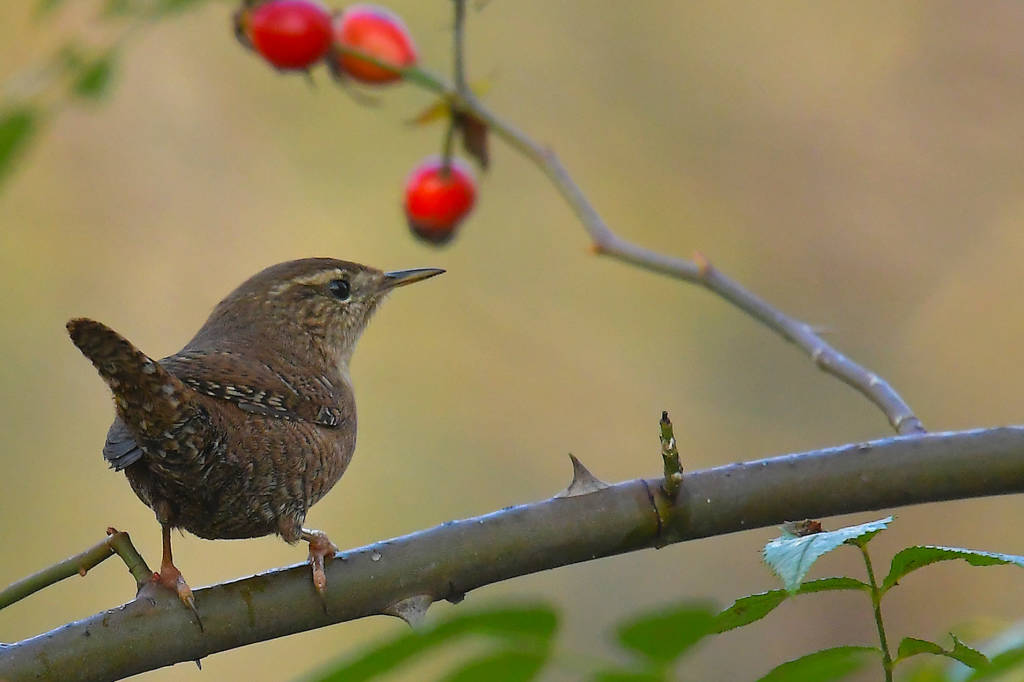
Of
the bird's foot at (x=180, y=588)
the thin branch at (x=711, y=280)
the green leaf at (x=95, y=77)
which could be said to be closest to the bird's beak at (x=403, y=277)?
the thin branch at (x=711, y=280)

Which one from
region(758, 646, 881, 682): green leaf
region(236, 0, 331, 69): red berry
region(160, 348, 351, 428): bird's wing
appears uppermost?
region(236, 0, 331, 69): red berry

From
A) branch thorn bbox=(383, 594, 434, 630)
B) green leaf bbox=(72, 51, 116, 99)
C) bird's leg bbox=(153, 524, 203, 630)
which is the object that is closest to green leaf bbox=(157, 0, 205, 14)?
green leaf bbox=(72, 51, 116, 99)

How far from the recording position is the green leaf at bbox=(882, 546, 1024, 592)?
54.4 inches

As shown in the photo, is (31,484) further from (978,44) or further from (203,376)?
(978,44)

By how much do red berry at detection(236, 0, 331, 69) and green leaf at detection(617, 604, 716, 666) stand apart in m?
2.21

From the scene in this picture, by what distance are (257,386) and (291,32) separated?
877mm

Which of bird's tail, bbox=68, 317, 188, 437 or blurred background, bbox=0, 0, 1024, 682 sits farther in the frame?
blurred background, bbox=0, 0, 1024, 682

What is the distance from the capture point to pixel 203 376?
305 cm

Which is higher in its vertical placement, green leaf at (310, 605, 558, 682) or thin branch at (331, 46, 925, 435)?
thin branch at (331, 46, 925, 435)

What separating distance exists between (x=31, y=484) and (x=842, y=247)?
5.11 m

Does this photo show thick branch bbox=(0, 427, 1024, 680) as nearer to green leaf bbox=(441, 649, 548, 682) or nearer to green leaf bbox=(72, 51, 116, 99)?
green leaf bbox=(441, 649, 548, 682)

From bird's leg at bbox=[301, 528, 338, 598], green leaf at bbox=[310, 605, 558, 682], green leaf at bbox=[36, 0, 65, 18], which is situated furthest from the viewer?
green leaf at bbox=[36, 0, 65, 18]

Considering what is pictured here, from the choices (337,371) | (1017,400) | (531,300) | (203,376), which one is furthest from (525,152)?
(1017,400)

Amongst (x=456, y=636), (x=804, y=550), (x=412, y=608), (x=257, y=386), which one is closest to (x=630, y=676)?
(x=456, y=636)
